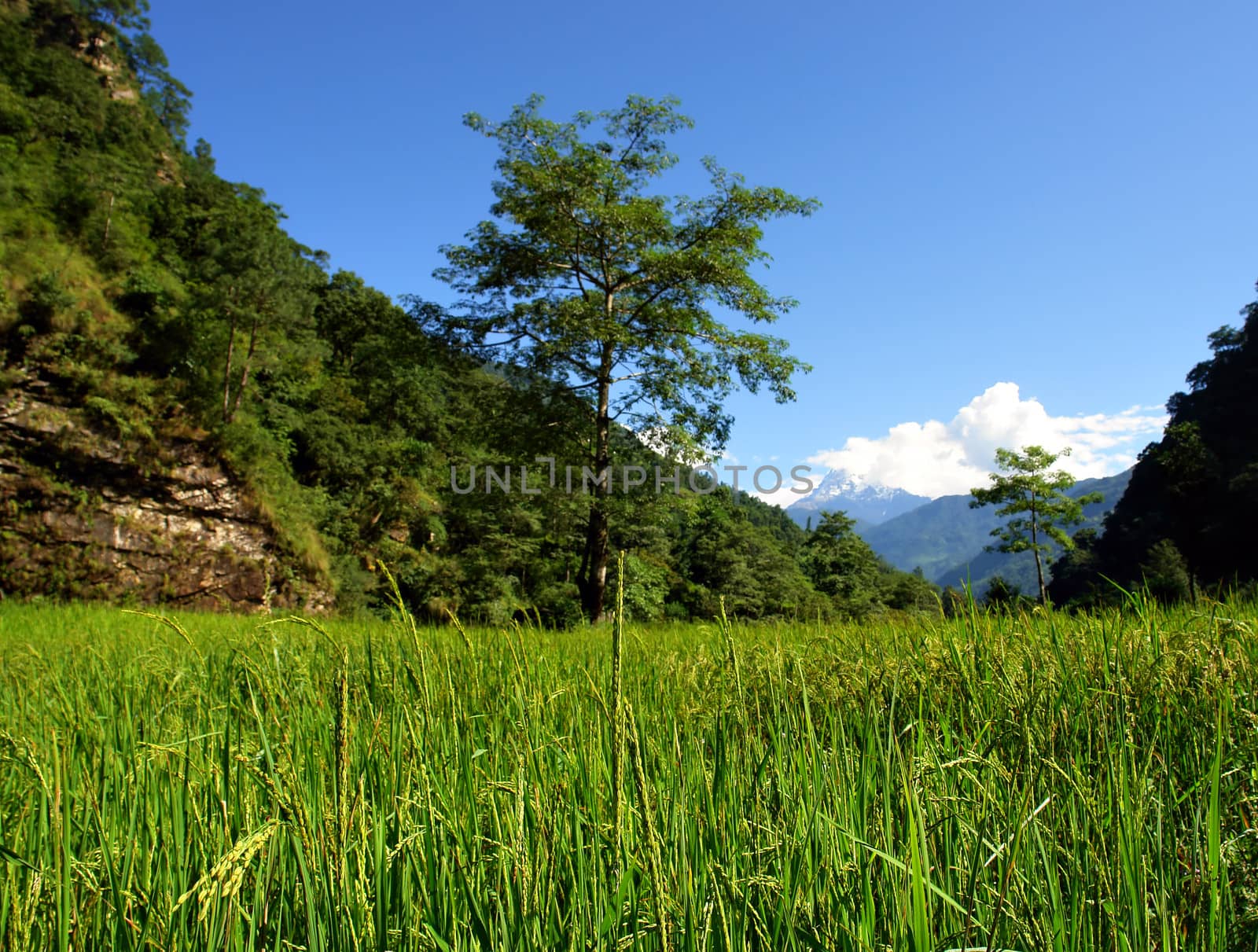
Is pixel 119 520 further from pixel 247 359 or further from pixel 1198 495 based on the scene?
pixel 1198 495

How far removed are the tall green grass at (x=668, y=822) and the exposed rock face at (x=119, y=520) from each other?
1322 centimetres

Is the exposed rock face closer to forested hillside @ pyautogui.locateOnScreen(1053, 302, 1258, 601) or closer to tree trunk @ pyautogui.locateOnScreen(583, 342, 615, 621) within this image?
tree trunk @ pyautogui.locateOnScreen(583, 342, 615, 621)

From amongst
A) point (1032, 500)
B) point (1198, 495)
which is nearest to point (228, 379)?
point (1032, 500)

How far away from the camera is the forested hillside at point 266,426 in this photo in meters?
12.1

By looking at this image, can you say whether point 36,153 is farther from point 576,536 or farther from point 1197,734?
point 1197,734

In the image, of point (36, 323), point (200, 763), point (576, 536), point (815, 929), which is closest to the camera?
point (815, 929)

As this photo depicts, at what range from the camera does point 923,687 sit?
2057mm

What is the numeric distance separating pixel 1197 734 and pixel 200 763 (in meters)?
2.90

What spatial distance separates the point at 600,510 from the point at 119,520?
12683 mm

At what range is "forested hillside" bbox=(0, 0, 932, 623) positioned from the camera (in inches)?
476

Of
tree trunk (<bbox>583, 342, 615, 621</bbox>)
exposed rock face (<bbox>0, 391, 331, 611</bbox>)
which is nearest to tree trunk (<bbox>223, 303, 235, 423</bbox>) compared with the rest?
exposed rock face (<bbox>0, 391, 331, 611</bbox>)

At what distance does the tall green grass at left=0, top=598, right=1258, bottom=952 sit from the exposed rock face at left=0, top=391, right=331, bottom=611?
13.2 meters

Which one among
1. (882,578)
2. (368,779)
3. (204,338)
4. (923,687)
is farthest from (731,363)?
(882,578)

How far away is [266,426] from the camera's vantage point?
92.9ft
